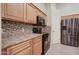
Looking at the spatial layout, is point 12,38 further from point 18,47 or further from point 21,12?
point 21,12

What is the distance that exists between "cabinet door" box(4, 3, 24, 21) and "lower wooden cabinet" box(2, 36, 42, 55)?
1.23 ft

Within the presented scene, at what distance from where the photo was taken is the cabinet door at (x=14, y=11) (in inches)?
58.2

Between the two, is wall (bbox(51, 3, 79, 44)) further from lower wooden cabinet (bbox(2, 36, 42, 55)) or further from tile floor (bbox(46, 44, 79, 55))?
lower wooden cabinet (bbox(2, 36, 42, 55))

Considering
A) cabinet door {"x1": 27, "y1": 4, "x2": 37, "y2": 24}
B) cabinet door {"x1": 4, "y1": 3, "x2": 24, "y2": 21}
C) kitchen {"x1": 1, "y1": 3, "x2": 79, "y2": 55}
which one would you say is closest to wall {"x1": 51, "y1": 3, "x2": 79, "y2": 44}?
kitchen {"x1": 1, "y1": 3, "x2": 79, "y2": 55}

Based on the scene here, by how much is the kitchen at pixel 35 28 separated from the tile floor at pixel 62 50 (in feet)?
0.05

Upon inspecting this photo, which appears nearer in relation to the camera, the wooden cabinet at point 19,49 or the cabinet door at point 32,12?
the wooden cabinet at point 19,49

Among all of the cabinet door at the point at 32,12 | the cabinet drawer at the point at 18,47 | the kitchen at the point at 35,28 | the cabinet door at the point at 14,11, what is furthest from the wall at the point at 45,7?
the cabinet drawer at the point at 18,47

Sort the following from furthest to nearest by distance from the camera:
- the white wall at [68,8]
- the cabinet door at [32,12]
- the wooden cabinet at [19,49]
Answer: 1. the cabinet door at [32,12]
2. the white wall at [68,8]
3. the wooden cabinet at [19,49]

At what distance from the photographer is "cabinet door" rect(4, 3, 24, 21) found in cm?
148

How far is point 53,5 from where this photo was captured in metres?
1.63

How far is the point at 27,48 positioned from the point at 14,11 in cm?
54

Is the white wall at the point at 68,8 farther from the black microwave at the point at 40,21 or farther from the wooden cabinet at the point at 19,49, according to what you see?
the wooden cabinet at the point at 19,49

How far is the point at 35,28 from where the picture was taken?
1.71 m

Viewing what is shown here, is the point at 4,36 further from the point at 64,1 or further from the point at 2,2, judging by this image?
the point at 64,1
